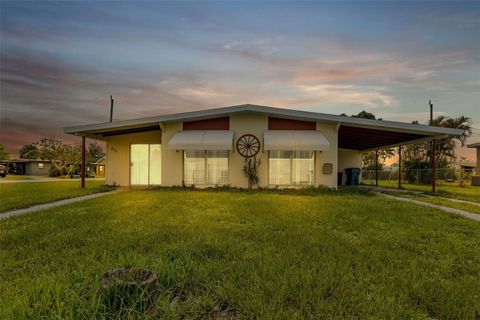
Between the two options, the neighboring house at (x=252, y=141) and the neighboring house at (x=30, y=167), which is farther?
the neighboring house at (x=30, y=167)

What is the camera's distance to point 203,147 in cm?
1238

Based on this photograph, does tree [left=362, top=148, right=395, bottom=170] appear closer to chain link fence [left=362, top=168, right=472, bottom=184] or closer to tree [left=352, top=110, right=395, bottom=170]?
tree [left=352, top=110, right=395, bottom=170]

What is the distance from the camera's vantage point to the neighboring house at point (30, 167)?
41.4 m

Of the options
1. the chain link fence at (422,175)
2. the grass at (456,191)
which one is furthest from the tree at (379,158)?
the grass at (456,191)

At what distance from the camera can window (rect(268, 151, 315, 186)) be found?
13031 mm

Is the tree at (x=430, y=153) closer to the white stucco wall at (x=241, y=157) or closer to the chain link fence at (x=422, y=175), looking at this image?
the chain link fence at (x=422, y=175)

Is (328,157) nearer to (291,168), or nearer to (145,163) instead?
(291,168)

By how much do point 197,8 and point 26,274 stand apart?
10.1 m

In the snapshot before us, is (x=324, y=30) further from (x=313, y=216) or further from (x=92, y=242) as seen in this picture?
(x=92, y=242)

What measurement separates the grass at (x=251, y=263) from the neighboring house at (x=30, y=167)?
139 feet

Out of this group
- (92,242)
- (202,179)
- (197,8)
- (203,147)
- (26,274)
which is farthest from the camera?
(202,179)

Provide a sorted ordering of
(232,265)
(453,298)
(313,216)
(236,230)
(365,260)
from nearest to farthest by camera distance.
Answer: (453,298) < (232,265) < (365,260) < (236,230) < (313,216)

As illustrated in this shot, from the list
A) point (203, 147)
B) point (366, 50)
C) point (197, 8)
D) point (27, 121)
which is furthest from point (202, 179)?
point (27, 121)

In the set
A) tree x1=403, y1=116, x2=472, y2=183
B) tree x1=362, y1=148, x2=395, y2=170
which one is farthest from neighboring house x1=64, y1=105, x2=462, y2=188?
tree x1=362, y1=148, x2=395, y2=170
